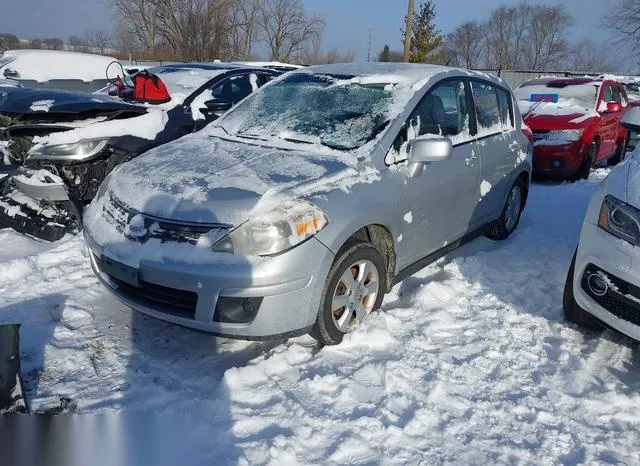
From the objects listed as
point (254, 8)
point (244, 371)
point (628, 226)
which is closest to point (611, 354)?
point (628, 226)

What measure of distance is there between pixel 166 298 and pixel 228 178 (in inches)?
29.6

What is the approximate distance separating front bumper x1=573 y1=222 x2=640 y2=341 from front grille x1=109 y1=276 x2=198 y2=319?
7.34 feet

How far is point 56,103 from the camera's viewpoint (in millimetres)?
4766

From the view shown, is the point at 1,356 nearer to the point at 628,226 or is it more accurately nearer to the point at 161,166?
the point at 161,166

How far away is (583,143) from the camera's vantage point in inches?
308

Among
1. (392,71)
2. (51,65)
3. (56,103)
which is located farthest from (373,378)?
(51,65)

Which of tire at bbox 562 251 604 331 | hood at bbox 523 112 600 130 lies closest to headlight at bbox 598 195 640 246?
tire at bbox 562 251 604 331

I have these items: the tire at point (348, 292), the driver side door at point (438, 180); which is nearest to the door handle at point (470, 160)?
the driver side door at point (438, 180)

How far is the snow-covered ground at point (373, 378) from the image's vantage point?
2.35 meters

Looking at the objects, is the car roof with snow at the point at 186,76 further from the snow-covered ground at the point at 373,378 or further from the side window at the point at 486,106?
the side window at the point at 486,106

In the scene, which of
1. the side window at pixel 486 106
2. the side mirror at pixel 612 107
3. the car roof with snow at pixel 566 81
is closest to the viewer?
the side window at pixel 486 106

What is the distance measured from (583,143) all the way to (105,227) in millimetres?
7296

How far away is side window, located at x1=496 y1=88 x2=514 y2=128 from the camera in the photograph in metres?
4.82

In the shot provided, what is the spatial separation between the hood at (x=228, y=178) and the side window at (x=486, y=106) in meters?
1.71
